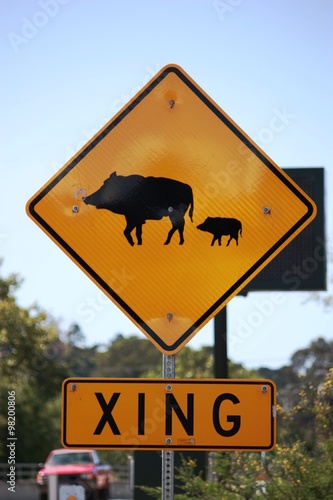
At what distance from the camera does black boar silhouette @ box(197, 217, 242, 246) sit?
14.1 feet

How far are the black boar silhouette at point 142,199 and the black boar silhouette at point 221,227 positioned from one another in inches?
3.5

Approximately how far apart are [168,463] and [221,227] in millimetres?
957

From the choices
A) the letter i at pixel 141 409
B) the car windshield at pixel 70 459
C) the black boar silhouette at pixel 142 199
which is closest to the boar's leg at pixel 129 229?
the black boar silhouette at pixel 142 199

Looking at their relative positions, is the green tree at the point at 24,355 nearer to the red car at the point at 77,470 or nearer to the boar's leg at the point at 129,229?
the red car at the point at 77,470

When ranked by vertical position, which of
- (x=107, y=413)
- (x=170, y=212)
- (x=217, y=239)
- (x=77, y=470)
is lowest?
(x=77, y=470)

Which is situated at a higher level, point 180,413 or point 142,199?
point 142,199

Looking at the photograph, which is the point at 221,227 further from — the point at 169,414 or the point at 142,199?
the point at 169,414

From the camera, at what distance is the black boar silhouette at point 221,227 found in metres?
4.30

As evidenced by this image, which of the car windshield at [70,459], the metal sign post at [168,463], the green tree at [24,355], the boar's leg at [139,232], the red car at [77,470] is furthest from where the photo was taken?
the green tree at [24,355]

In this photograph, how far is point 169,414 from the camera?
429cm

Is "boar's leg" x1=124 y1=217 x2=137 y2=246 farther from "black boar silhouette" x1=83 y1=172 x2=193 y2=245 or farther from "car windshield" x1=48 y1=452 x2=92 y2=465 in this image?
"car windshield" x1=48 y1=452 x2=92 y2=465

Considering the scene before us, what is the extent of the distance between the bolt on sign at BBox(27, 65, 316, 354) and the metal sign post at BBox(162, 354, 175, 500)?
10cm

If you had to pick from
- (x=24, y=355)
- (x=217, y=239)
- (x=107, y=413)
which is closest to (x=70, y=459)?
(x=24, y=355)

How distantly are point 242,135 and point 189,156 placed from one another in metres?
0.23
